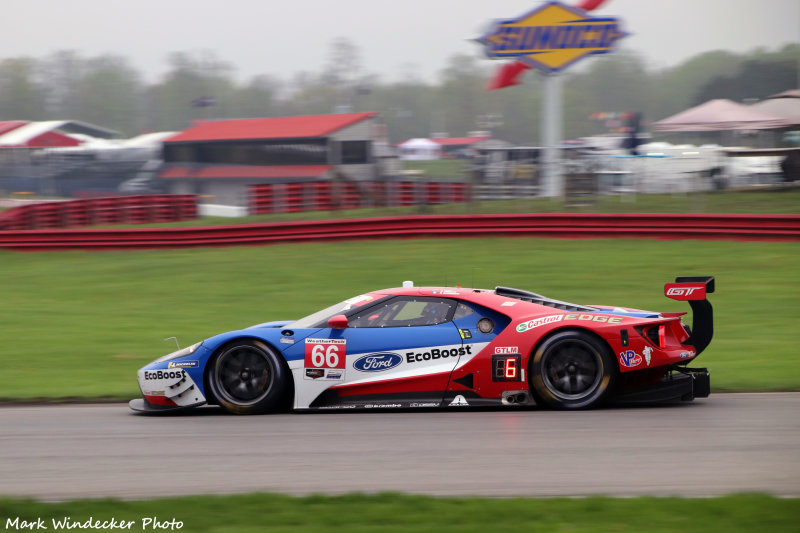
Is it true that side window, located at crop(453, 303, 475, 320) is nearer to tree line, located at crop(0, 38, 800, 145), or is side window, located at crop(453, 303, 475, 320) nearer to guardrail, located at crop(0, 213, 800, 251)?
guardrail, located at crop(0, 213, 800, 251)

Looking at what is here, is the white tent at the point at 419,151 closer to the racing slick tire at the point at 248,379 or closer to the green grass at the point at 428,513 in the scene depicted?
the racing slick tire at the point at 248,379

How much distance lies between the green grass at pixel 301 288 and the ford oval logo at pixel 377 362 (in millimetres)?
2741

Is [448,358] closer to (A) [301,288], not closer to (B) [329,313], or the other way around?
(B) [329,313]

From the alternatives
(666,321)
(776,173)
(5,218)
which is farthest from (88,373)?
(776,173)

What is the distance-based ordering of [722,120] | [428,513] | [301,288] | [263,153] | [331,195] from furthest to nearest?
[263,153] < [722,120] < [331,195] < [301,288] < [428,513]

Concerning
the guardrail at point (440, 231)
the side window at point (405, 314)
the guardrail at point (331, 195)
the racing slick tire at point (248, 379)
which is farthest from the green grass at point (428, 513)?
the guardrail at point (331, 195)

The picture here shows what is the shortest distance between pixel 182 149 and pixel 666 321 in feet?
140

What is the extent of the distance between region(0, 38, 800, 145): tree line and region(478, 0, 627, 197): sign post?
77.2m

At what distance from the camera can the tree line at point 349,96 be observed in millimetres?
114000

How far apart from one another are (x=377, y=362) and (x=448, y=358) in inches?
23.2

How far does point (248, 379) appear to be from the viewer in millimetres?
7992

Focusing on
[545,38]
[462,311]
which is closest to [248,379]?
[462,311]

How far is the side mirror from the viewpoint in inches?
308

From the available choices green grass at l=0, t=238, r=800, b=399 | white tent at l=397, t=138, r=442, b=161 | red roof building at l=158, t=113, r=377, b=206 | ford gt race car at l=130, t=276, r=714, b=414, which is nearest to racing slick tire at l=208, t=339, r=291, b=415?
ford gt race car at l=130, t=276, r=714, b=414
